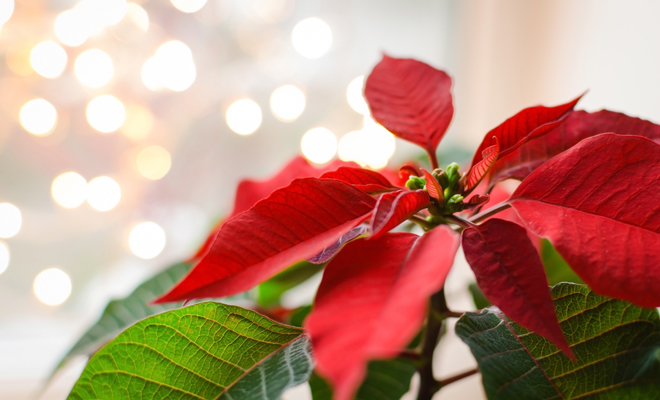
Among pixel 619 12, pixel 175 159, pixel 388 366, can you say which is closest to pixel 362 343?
pixel 388 366

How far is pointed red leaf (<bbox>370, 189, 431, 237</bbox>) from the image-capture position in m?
0.24

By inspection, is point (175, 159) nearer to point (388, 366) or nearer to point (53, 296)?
point (53, 296)

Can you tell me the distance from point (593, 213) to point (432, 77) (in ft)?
0.59

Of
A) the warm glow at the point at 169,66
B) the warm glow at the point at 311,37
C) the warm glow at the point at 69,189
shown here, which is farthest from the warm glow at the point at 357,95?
the warm glow at the point at 69,189

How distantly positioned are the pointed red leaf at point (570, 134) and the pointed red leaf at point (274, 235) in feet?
0.51

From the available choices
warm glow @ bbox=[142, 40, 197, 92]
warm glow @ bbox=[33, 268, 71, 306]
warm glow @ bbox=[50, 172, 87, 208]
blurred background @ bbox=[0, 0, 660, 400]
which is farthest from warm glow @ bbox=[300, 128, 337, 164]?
warm glow @ bbox=[33, 268, 71, 306]

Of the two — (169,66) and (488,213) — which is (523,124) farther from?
(169,66)

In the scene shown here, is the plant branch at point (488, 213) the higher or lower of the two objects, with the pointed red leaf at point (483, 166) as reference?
lower

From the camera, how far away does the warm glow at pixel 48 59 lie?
1013 millimetres

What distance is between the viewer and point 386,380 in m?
0.41

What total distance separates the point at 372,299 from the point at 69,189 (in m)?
1.12

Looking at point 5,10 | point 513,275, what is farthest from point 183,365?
point 5,10

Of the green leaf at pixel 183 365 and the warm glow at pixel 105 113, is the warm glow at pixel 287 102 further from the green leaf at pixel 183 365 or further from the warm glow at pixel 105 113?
the green leaf at pixel 183 365

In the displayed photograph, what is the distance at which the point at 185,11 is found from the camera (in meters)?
1.12
